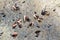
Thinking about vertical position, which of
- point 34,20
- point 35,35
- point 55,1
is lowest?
point 35,35

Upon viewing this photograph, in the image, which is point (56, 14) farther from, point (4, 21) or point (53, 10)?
point (4, 21)

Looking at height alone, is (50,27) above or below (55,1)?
below

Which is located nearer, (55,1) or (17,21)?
(17,21)

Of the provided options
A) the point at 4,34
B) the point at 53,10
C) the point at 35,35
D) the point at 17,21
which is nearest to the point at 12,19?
the point at 17,21

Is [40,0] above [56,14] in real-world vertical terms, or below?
above

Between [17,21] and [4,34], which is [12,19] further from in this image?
[4,34]

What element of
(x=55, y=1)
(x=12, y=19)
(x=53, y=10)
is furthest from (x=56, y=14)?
(x=12, y=19)

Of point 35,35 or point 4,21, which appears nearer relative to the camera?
point 35,35

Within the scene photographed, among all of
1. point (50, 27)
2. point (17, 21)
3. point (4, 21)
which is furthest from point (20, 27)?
point (50, 27)
